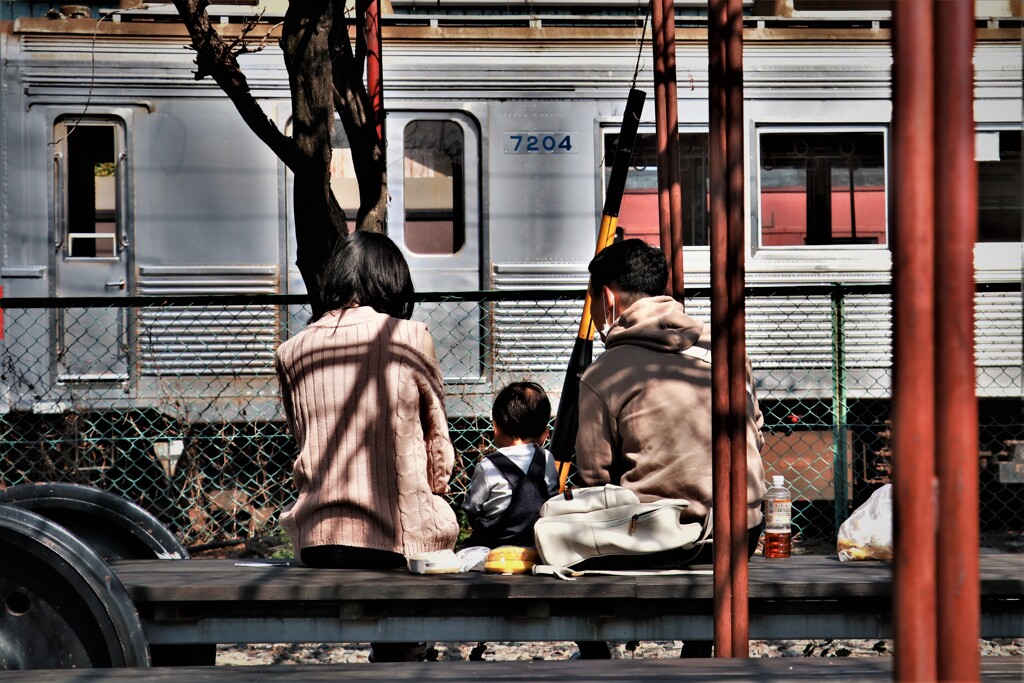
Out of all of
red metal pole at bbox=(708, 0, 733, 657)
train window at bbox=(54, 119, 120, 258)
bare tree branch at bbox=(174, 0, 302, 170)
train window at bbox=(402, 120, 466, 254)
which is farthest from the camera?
train window at bbox=(402, 120, 466, 254)

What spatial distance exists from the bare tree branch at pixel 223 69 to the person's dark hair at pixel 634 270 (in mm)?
2077

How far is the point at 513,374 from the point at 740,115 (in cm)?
512

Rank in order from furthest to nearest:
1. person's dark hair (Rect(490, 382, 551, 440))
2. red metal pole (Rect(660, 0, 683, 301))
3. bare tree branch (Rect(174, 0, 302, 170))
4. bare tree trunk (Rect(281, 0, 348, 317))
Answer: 1. bare tree trunk (Rect(281, 0, 348, 317))
2. bare tree branch (Rect(174, 0, 302, 170))
3. red metal pole (Rect(660, 0, 683, 301))
4. person's dark hair (Rect(490, 382, 551, 440))

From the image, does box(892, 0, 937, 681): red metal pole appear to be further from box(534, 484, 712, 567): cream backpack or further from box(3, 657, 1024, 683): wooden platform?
box(534, 484, 712, 567): cream backpack

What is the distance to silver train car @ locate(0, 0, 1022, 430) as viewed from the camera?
7848 millimetres

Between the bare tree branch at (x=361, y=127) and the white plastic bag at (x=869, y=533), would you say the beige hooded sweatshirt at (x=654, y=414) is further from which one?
the bare tree branch at (x=361, y=127)

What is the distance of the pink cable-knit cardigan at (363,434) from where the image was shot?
3182 mm

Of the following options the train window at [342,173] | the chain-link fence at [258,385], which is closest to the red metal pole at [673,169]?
the chain-link fence at [258,385]

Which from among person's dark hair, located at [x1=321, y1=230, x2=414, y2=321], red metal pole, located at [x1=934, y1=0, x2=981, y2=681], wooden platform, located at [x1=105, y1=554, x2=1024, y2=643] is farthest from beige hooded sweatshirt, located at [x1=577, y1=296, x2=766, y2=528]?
red metal pole, located at [x1=934, y1=0, x2=981, y2=681]

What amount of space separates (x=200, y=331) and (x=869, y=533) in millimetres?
5511

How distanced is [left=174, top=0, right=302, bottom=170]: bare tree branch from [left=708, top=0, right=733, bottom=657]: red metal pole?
2706mm

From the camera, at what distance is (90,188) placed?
8141 mm

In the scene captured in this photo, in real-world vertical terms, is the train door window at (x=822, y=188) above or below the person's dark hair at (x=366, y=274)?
above

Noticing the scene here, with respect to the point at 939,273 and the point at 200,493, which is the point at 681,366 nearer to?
the point at 939,273
